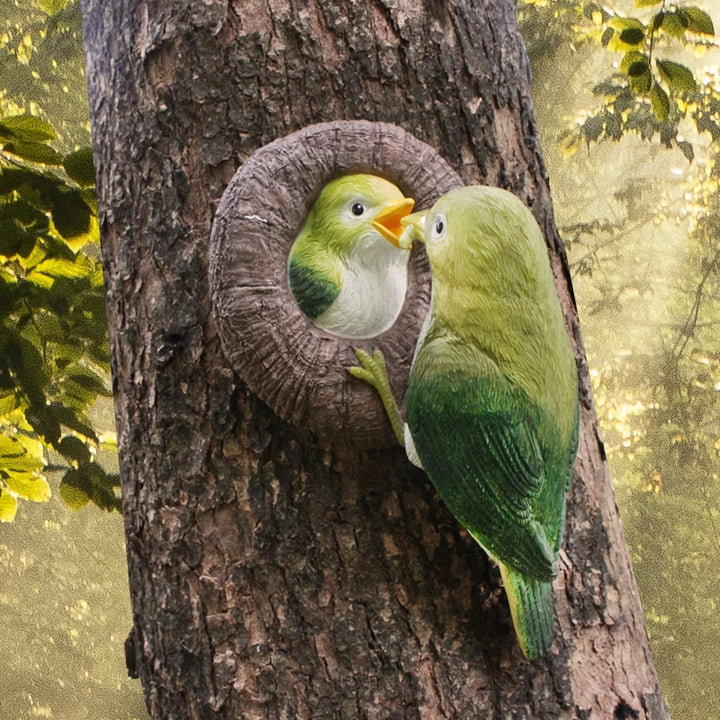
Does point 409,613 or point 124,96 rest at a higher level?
point 124,96

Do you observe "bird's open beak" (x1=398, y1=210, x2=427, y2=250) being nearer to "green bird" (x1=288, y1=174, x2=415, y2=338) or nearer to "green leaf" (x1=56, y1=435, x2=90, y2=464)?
"green bird" (x1=288, y1=174, x2=415, y2=338)

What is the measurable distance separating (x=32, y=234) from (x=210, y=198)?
476 mm

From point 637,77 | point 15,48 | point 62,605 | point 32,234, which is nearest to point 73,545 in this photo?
point 62,605

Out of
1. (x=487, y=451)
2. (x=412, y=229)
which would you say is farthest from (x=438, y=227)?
(x=487, y=451)

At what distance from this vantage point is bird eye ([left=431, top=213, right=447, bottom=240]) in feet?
1.77

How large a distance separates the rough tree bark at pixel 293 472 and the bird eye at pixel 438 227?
125 mm

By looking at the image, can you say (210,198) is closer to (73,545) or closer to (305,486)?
(305,486)

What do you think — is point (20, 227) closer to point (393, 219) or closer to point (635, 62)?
point (393, 219)

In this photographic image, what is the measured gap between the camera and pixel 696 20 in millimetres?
1076

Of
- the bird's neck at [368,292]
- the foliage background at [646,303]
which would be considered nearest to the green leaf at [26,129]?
the bird's neck at [368,292]

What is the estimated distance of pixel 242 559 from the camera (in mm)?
588

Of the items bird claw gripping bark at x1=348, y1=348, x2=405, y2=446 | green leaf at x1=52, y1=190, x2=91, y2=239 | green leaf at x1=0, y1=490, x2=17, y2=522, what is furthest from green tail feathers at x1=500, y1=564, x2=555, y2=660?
green leaf at x1=0, y1=490, x2=17, y2=522

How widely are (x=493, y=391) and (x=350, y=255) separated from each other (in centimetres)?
15

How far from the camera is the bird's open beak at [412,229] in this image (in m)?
0.56
